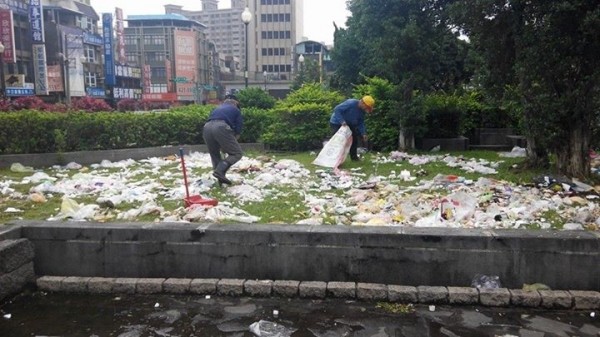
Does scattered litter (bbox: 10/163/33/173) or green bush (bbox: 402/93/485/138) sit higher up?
green bush (bbox: 402/93/485/138)

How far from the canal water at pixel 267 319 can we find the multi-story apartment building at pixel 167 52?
199 feet

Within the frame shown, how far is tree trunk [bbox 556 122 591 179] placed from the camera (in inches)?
293

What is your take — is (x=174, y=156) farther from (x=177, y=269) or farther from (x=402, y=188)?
→ (x=177, y=269)

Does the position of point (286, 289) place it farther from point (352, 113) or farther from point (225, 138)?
point (352, 113)

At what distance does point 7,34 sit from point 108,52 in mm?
15847

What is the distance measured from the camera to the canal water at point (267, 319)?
3836mm

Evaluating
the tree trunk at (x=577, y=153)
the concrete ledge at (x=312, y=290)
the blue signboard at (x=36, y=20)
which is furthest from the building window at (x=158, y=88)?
the concrete ledge at (x=312, y=290)

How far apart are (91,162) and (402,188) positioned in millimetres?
7200

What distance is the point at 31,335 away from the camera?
12.6ft

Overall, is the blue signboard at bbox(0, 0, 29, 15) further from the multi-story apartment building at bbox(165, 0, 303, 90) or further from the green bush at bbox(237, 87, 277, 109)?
the multi-story apartment building at bbox(165, 0, 303, 90)

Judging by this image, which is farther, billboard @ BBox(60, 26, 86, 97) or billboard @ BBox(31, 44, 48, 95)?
billboard @ BBox(60, 26, 86, 97)

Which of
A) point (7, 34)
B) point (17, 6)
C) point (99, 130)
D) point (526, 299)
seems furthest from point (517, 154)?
point (17, 6)

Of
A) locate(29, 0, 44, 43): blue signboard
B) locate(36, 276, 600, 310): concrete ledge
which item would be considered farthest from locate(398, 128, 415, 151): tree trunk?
locate(29, 0, 44, 43): blue signboard

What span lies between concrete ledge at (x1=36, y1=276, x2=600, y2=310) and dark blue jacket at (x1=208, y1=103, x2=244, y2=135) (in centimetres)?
347
